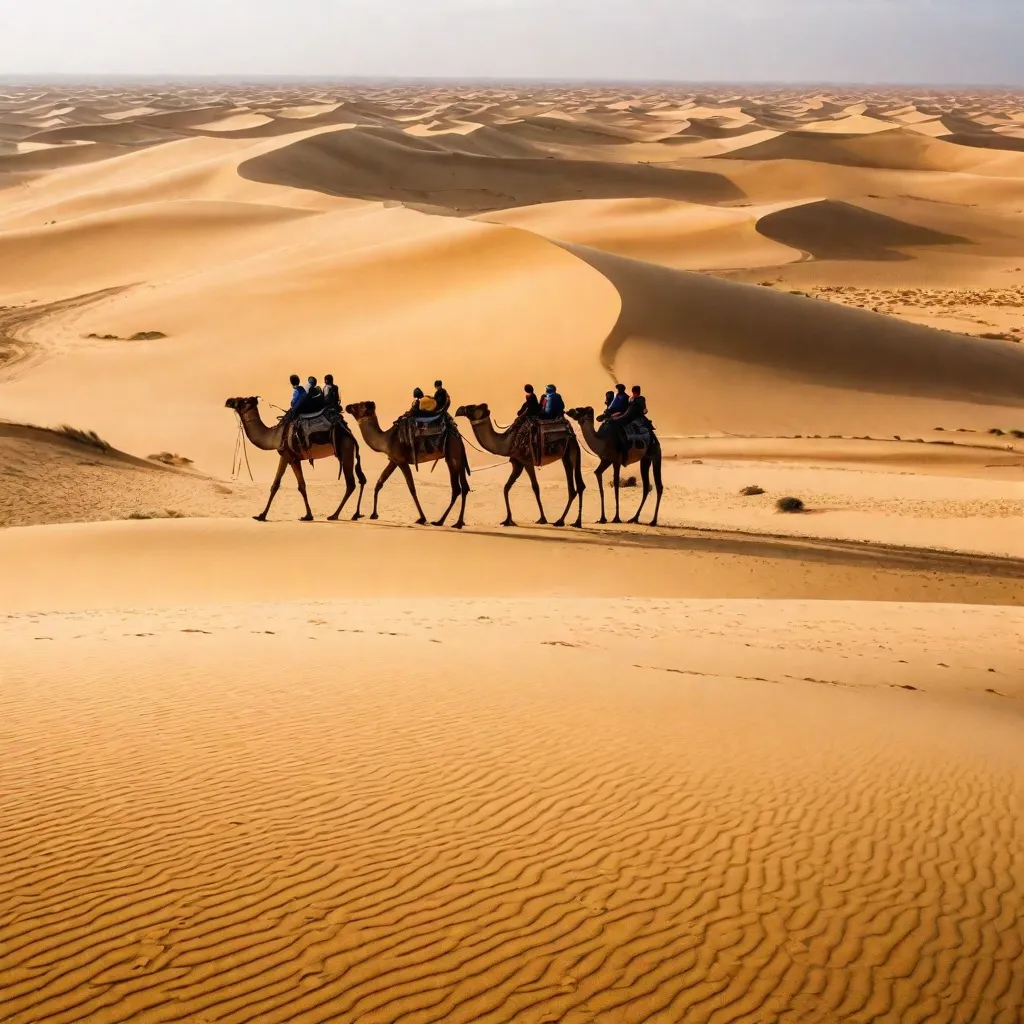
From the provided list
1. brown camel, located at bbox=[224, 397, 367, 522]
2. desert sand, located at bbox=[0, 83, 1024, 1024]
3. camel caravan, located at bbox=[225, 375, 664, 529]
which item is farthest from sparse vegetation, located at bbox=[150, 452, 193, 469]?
brown camel, located at bbox=[224, 397, 367, 522]

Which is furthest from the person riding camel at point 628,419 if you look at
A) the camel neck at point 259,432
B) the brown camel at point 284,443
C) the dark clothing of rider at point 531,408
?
the camel neck at point 259,432

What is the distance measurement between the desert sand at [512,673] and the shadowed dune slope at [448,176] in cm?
3292

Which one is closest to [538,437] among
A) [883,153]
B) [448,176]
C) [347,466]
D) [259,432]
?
[347,466]

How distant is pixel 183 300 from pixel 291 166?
36.7 metres

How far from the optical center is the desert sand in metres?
4.03

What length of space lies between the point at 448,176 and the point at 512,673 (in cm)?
7207

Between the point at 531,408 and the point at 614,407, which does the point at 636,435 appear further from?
the point at 531,408

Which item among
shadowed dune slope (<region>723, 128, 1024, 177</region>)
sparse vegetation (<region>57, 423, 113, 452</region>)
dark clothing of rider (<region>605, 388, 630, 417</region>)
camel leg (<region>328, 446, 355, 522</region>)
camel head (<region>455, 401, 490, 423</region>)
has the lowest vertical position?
sparse vegetation (<region>57, 423, 113, 452</region>)

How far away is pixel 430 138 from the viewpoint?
301ft

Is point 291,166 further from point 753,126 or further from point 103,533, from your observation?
point 753,126

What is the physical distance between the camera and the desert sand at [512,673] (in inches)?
159

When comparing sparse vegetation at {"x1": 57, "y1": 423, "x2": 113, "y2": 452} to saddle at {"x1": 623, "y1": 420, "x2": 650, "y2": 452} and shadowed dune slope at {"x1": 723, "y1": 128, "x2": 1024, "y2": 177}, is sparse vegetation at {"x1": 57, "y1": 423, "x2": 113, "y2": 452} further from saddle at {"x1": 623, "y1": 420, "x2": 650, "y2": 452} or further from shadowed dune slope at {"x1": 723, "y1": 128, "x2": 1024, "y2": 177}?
shadowed dune slope at {"x1": 723, "y1": 128, "x2": 1024, "y2": 177}

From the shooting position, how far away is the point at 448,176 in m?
76.2

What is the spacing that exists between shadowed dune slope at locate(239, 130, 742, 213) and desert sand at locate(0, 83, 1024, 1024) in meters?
32.9
